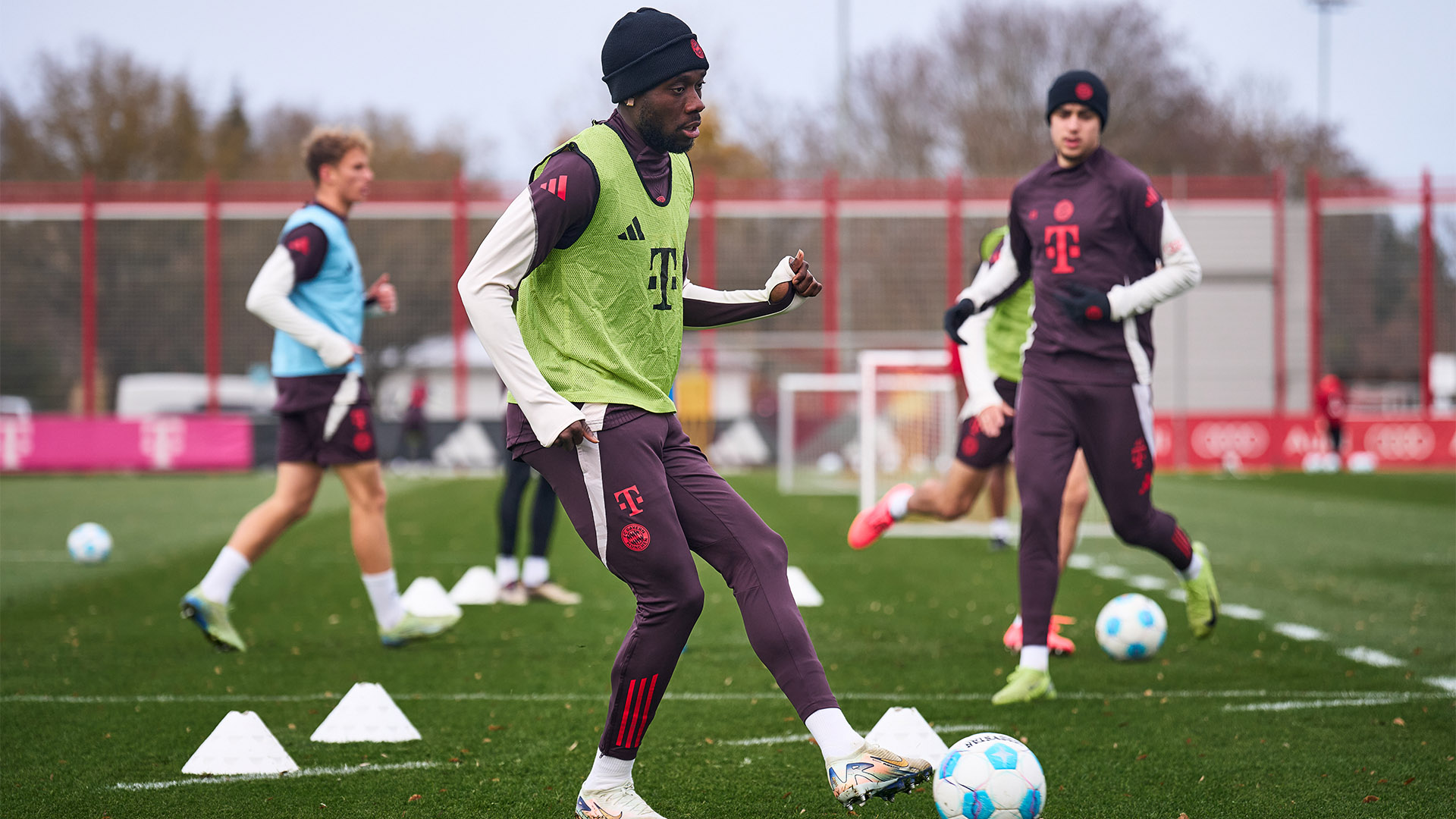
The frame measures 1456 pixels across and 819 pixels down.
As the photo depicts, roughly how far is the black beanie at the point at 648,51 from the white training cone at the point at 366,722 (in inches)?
87.0

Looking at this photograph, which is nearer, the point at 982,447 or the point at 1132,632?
the point at 1132,632

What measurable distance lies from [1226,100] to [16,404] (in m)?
35.5

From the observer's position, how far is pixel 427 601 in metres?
7.00

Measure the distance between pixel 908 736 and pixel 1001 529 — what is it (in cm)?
731

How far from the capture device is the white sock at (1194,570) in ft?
18.5

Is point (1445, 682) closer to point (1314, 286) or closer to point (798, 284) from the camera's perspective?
point (798, 284)

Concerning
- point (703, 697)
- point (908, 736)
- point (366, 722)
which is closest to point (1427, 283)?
point (703, 697)

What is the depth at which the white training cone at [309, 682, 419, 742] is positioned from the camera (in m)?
4.35

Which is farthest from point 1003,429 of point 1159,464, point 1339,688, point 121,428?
point 121,428

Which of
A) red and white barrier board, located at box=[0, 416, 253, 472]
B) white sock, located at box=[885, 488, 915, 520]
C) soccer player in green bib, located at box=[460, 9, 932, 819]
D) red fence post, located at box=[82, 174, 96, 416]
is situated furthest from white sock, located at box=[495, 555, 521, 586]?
red fence post, located at box=[82, 174, 96, 416]

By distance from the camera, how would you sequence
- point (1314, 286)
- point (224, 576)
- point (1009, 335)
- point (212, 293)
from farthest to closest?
point (1314, 286), point (212, 293), point (1009, 335), point (224, 576)

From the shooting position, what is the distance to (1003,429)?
6828mm

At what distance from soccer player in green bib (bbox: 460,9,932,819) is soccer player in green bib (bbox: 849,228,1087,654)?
7.32ft

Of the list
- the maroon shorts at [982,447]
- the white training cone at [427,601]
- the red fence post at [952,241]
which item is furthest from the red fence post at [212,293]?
the maroon shorts at [982,447]
